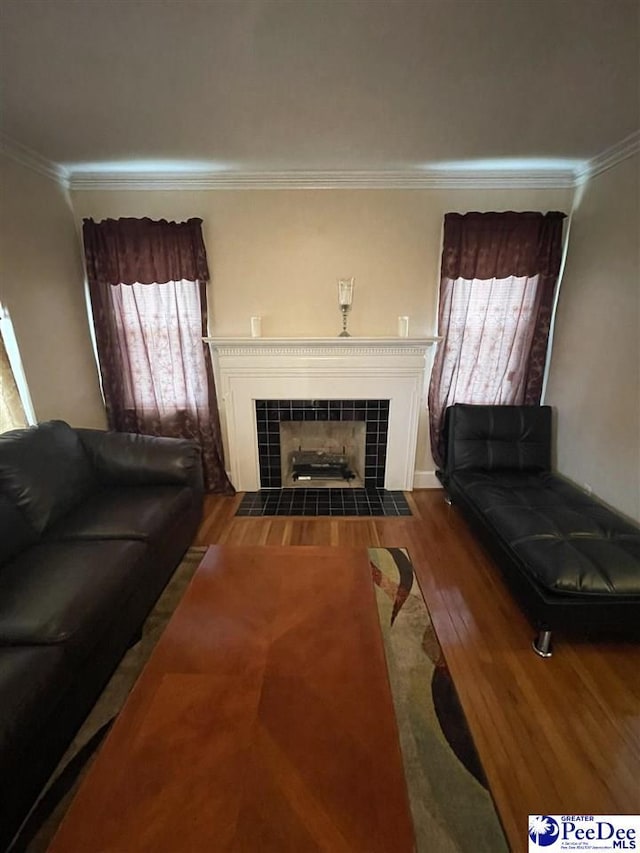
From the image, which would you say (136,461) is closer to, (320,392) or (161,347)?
(161,347)

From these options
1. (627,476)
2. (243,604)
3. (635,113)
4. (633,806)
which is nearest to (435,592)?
(633,806)

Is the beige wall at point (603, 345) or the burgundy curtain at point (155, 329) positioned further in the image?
the burgundy curtain at point (155, 329)

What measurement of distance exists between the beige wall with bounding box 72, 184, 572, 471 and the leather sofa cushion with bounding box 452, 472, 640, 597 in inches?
53.7

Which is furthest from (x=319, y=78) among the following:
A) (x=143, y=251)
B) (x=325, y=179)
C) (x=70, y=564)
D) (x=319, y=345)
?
(x=70, y=564)

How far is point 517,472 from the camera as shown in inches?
103

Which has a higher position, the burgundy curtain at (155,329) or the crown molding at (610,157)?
the crown molding at (610,157)

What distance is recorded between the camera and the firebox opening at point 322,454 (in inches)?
124

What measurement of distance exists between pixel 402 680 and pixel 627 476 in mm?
1790

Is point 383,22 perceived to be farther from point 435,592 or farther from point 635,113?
point 435,592

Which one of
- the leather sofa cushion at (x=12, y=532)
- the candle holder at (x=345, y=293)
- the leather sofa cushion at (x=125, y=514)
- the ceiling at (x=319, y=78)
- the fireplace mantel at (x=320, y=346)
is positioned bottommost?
the leather sofa cushion at (x=125, y=514)

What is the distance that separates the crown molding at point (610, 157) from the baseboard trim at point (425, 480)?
241 centimetres

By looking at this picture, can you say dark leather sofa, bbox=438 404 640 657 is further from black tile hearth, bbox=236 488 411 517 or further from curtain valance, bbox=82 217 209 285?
curtain valance, bbox=82 217 209 285

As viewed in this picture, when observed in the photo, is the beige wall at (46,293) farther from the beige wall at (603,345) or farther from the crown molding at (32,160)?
the beige wall at (603,345)

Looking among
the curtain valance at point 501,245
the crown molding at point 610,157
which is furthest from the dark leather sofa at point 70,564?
the crown molding at point 610,157
